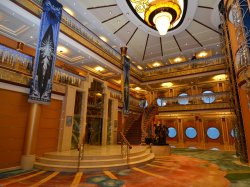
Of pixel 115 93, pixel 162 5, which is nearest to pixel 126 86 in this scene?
pixel 115 93

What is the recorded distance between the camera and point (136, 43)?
1658cm

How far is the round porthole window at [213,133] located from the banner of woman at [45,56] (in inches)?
664

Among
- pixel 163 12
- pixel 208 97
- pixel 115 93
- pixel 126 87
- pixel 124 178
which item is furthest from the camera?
pixel 208 97

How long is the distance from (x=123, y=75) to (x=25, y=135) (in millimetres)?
9822

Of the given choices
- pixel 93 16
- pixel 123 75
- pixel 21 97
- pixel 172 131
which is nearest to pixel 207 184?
pixel 21 97

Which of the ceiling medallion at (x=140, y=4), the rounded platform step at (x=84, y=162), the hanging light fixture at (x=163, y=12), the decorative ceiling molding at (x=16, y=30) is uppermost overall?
the ceiling medallion at (x=140, y=4)

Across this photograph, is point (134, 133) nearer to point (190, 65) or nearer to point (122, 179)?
point (122, 179)

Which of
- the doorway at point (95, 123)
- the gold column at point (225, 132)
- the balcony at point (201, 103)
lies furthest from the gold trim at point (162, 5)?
the gold column at point (225, 132)

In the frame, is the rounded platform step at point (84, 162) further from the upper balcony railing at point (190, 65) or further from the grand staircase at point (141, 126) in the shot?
the upper balcony railing at point (190, 65)

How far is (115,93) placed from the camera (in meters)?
13.7

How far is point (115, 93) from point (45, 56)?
22.7ft

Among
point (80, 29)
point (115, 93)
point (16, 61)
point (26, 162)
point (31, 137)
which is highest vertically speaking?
point (80, 29)

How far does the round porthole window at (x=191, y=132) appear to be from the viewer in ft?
60.7

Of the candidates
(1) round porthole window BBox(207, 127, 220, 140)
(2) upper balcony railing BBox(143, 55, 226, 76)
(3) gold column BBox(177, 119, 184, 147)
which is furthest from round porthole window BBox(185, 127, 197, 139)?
(2) upper balcony railing BBox(143, 55, 226, 76)
